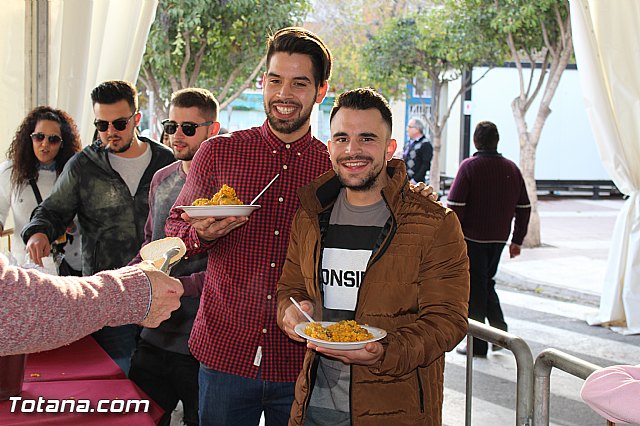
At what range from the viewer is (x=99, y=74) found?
682cm

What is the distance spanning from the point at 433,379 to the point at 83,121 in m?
4.82

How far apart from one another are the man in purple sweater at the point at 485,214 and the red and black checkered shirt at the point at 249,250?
14.3 feet

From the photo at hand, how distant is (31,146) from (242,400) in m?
3.25

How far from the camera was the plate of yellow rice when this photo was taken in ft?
8.11

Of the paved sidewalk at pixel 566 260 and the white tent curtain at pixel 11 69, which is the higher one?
the white tent curtain at pixel 11 69

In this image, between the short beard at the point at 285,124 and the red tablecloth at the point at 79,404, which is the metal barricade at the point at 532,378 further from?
the red tablecloth at the point at 79,404

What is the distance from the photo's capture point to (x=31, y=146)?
217 inches

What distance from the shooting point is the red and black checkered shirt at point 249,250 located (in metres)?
3.10

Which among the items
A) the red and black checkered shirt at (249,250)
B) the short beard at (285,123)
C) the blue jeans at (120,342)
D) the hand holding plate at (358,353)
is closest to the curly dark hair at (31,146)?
the blue jeans at (120,342)

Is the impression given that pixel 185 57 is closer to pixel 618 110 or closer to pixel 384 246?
pixel 618 110

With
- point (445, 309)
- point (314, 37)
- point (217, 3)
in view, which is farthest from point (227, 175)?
point (217, 3)

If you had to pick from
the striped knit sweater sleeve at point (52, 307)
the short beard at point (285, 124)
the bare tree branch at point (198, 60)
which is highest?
A: the bare tree branch at point (198, 60)

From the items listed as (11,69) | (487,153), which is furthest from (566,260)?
(11,69)

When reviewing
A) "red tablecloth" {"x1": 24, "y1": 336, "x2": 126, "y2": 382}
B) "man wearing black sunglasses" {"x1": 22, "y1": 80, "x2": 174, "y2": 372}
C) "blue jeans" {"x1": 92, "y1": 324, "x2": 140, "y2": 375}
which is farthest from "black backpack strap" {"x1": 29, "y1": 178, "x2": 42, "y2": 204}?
"red tablecloth" {"x1": 24, "y1": 336, "x2": 126, "y2": 382}
